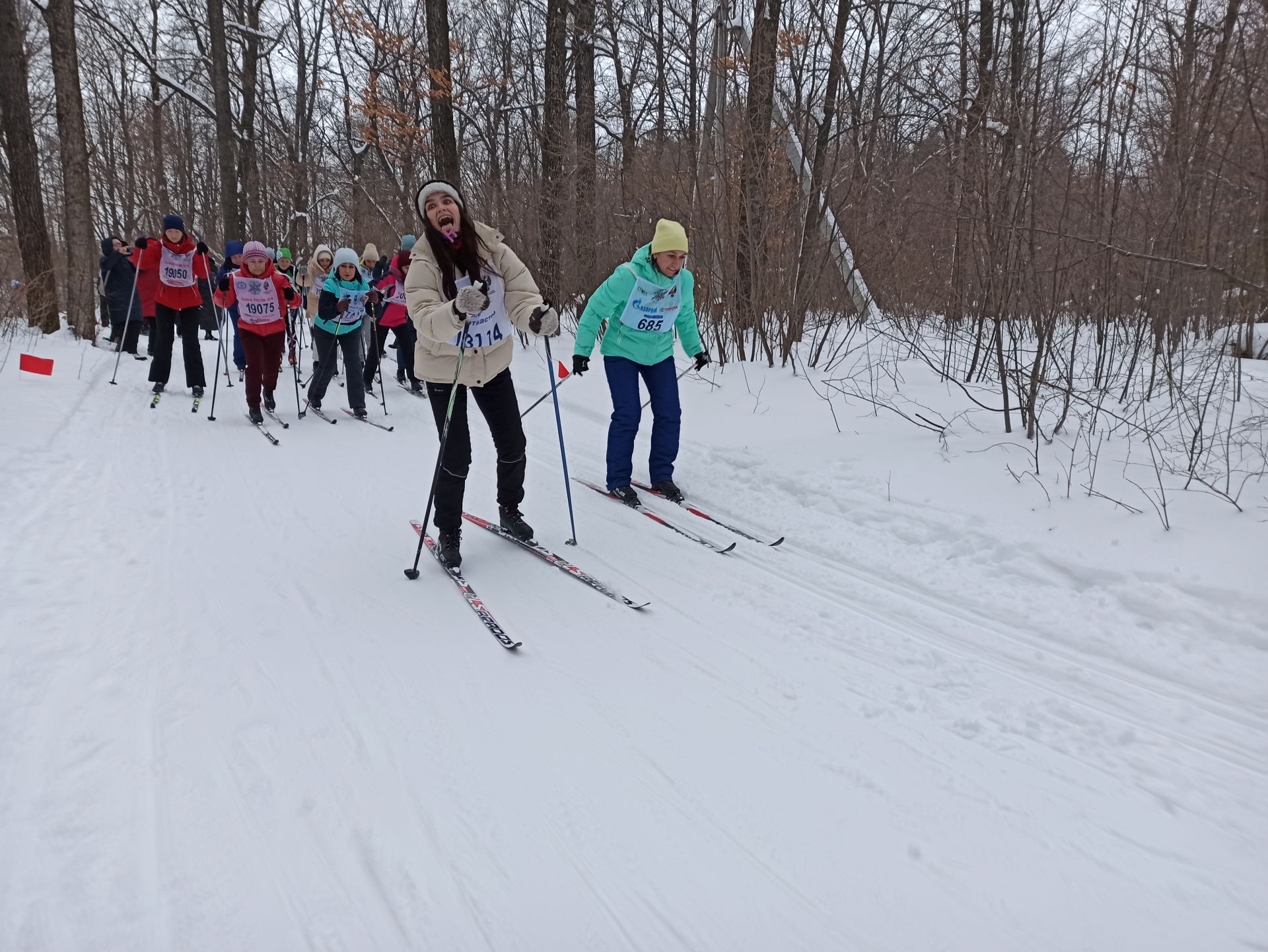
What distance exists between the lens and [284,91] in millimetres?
23484

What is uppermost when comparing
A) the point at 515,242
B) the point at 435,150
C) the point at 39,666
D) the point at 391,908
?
the point at 435,150

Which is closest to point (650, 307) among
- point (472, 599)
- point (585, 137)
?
point (472, 599)

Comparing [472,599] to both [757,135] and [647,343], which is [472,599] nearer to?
[647,343]

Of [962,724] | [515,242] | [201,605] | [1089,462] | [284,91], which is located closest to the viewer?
[962,724]

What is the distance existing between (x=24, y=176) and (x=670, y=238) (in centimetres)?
1218

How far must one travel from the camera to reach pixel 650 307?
194 inches

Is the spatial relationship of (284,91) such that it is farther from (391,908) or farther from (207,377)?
(391,908)

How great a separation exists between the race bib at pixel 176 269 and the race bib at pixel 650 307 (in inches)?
237

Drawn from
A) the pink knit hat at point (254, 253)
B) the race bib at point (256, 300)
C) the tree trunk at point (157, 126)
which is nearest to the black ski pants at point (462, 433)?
the race bib at point (256, 300)

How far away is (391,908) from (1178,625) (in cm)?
320

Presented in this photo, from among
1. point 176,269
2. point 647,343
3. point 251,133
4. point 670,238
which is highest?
point 251,133

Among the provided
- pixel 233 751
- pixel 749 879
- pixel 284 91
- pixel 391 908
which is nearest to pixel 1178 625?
pixel 749 879

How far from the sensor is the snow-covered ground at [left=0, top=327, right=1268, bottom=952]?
72.9 inches

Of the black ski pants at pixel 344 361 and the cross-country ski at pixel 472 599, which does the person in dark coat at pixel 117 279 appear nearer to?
the black ski pants at pixel 344 361
